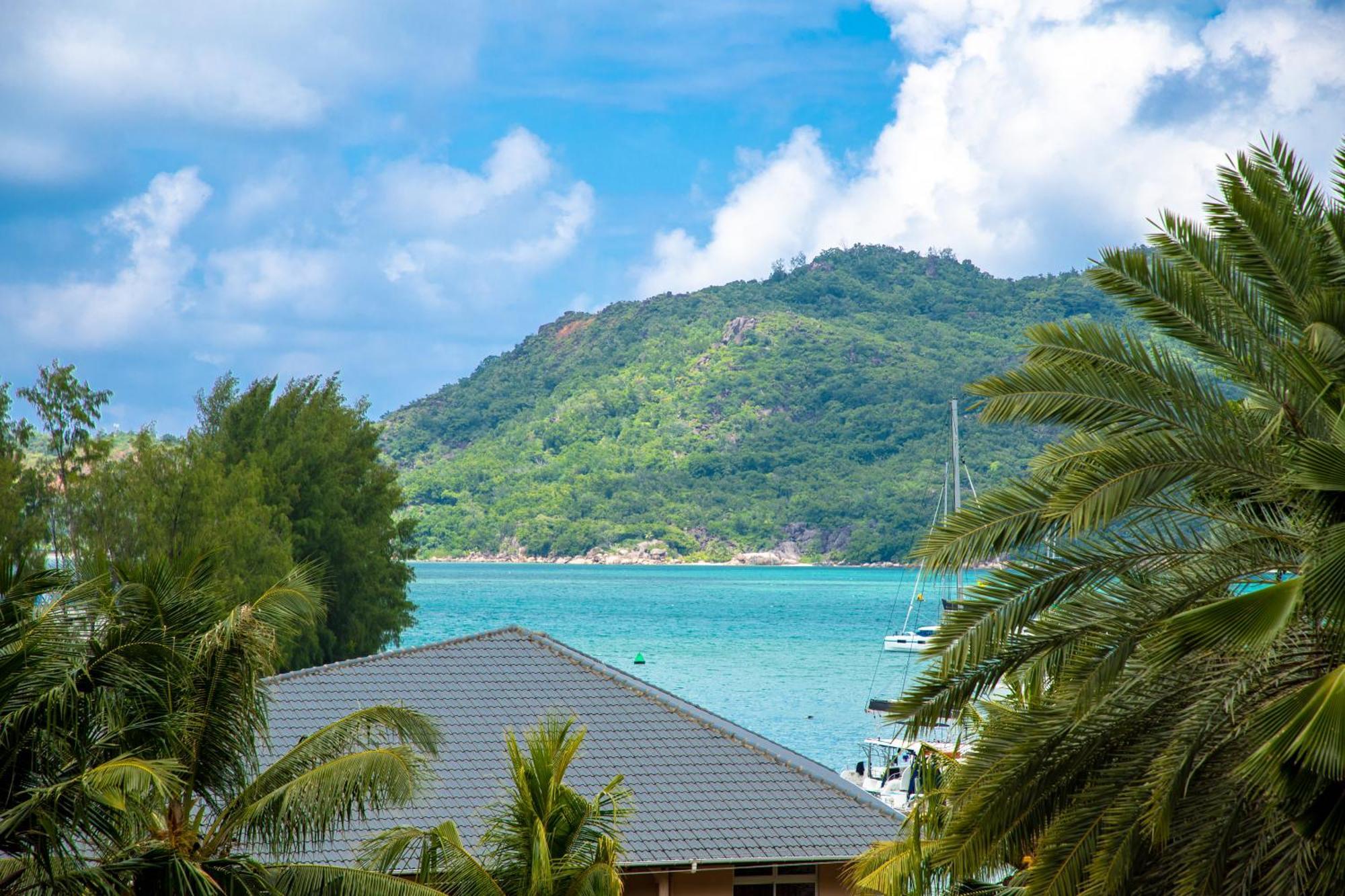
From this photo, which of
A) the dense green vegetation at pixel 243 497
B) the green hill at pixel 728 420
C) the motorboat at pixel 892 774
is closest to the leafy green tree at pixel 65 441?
the dense green vegetation at pixel 243 497

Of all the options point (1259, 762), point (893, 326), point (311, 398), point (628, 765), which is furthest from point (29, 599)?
point (893, 326)

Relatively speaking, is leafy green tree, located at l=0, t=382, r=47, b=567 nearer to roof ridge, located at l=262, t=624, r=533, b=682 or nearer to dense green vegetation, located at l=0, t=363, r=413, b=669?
dense green vegetation, located at l=0, t=363, r=413, b=669

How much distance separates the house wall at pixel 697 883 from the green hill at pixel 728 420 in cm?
11475

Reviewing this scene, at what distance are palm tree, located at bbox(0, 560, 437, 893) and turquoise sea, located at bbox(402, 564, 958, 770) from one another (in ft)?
111

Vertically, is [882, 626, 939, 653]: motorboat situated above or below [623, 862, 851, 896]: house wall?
below

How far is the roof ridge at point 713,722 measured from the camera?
18125mm

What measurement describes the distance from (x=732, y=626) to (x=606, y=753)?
92381 mm

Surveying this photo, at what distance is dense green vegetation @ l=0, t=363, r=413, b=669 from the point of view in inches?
1364

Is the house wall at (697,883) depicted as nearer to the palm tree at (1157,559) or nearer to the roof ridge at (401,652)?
the roof ridge at (401,652)

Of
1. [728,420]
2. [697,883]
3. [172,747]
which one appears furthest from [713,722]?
[728,420]

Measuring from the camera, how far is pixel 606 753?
1816 cm

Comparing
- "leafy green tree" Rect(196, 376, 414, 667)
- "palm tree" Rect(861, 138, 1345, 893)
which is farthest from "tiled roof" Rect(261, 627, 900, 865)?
"leafy green tree" Rect(196, 376, 414, 667)

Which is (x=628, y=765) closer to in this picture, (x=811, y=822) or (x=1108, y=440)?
(x=811, y=822)

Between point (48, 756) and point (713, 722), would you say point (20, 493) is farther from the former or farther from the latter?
point (48, 756)
